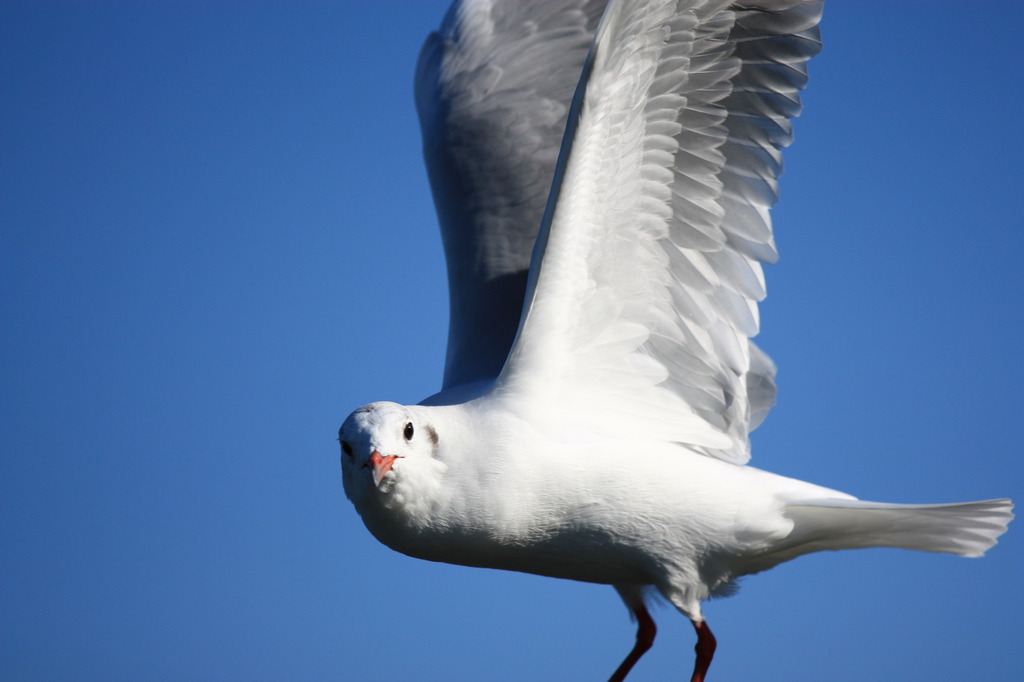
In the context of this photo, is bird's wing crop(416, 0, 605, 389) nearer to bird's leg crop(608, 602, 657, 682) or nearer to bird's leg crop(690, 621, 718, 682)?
bird's leg crop(608, 602, 657, 682)

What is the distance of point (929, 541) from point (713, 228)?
5.39 ft

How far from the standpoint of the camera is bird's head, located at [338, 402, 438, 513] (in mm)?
4020

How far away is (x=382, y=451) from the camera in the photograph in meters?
4.01

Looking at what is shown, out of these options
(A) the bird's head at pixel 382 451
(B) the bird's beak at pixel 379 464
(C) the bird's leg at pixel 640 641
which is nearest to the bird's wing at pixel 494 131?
(C) the bird's leg at pixel 640 641

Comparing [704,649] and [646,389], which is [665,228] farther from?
[704,649]

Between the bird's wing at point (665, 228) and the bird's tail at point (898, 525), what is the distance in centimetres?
48

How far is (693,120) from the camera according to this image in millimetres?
4977

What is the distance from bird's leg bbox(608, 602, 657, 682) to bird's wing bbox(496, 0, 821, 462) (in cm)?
91

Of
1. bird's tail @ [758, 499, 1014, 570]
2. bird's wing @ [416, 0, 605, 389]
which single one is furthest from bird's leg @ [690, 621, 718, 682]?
bird's wing @ [416, 0, 605, 389]

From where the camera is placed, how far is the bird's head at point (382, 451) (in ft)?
13.2

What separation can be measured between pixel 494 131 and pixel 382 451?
3.23 meters

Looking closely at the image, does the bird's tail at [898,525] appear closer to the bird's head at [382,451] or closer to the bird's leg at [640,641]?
the bird's leg at [640,641]

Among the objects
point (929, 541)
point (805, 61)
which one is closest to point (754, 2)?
point (805, 61)

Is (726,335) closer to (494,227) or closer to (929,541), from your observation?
(929,541)
